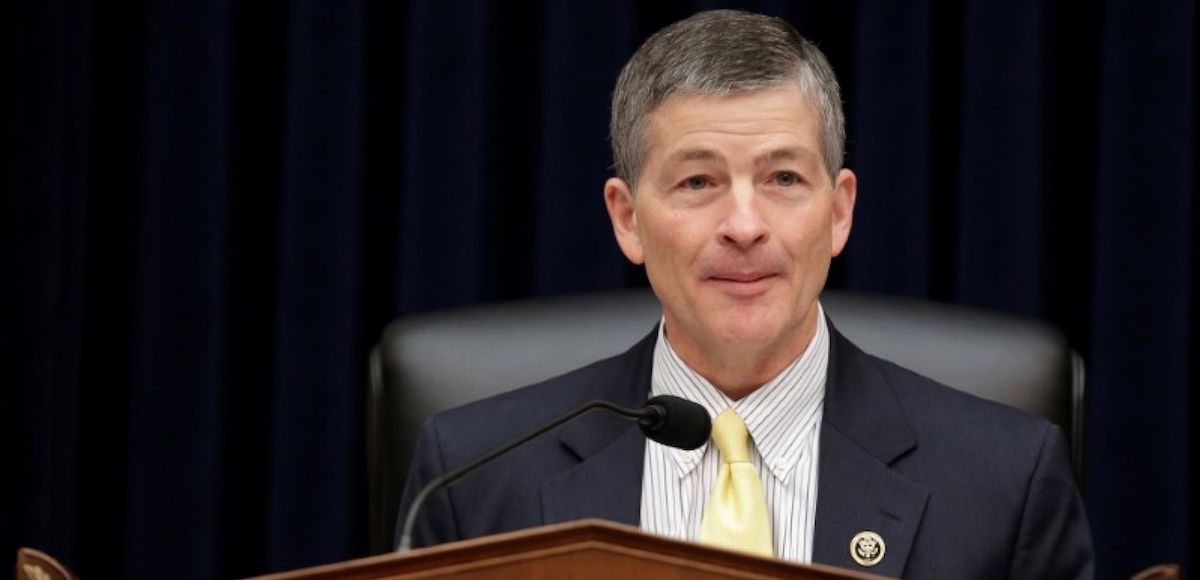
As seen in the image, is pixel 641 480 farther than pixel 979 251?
No

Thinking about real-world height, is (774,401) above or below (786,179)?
below

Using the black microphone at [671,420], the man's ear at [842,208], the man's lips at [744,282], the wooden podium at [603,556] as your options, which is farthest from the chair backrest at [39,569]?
the man's ear at [842,208]

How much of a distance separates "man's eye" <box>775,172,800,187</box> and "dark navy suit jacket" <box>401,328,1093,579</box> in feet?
0.71

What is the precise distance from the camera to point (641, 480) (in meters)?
2.02

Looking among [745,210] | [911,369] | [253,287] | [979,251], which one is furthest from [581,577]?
[253,287]

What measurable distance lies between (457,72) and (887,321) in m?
0.88

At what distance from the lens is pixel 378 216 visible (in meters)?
2.95

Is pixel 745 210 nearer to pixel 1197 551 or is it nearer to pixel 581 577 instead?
pixel 581 577

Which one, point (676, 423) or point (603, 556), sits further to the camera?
point (676, 423)

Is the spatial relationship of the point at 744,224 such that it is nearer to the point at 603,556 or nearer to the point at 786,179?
the point at 786,179

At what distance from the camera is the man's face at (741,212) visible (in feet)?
6.35

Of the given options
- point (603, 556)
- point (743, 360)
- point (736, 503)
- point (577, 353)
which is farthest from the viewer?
point (577, 353)

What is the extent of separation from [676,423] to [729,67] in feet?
1.42

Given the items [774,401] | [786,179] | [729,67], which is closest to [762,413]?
[774,401]
